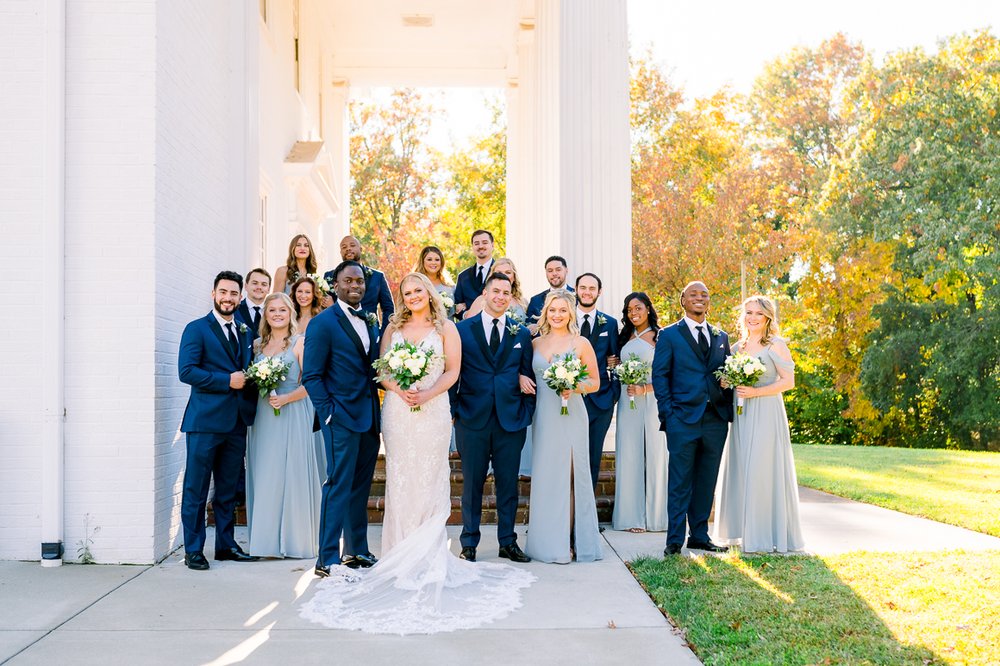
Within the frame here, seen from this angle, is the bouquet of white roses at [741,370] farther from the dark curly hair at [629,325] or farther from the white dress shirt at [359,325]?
the white dress shirt at [359,325]

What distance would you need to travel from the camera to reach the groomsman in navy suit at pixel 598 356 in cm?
926

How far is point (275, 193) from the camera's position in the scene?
15000 mm

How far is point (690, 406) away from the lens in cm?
832

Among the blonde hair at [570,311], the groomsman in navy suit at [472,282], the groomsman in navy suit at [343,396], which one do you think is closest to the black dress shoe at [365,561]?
the groomsman in navy suit at [343,396]

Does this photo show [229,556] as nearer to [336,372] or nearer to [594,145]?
[336,372]

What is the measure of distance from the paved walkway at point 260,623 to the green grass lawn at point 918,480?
3038 millimetres

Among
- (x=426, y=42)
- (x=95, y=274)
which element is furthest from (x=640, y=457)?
(x=426, y=42)

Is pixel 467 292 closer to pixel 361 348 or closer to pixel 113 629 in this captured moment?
pixel 361 348

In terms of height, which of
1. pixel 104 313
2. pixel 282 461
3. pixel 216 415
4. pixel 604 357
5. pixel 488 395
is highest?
pixel 104 313

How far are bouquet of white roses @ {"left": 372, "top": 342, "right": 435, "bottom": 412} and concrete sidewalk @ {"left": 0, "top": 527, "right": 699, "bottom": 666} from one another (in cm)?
166

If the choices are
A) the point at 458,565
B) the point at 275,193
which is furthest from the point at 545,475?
the point at 275,193

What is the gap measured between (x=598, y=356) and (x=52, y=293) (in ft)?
15.5

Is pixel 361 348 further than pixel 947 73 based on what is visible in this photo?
No

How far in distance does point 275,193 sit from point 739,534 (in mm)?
9202
